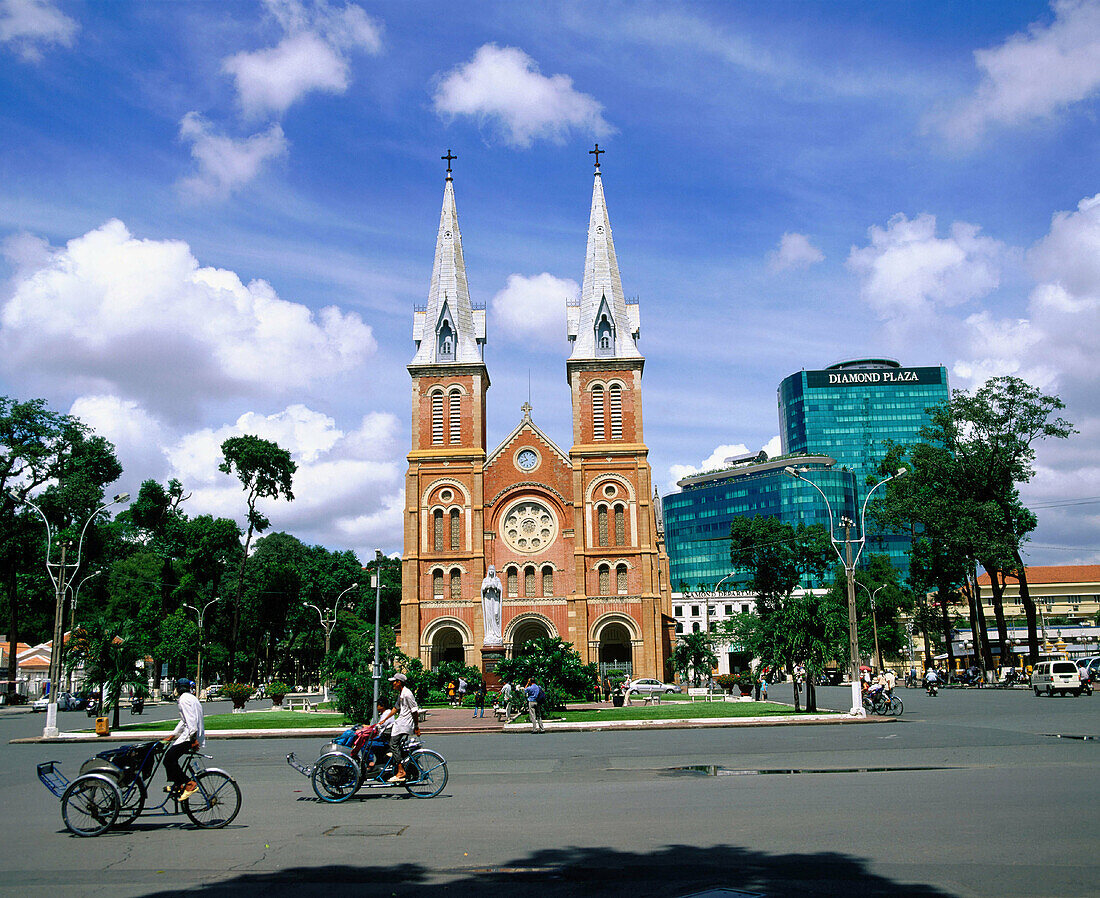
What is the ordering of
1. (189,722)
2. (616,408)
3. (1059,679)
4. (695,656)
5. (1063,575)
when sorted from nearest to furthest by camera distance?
(189,722) → (1059,679) → (695,656) → (616,408) → (1063,575)

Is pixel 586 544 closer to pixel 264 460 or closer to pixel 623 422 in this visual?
pixel 623 422

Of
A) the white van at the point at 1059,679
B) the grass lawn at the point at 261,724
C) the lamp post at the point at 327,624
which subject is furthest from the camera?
the lamp post at the point at 327,624

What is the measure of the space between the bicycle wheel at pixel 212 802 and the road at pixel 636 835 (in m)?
0.18

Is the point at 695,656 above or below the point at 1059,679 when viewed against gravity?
above

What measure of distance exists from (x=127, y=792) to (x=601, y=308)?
52705 mm

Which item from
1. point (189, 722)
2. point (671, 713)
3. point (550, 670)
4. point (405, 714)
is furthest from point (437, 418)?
point (189, 722)

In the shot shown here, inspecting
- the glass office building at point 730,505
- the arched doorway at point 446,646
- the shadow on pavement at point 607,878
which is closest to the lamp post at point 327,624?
the arched doorway at point 446,646

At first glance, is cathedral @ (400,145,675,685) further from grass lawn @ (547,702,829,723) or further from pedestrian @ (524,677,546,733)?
pedestrian @ (524,677,546,733)

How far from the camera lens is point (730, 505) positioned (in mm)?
128000

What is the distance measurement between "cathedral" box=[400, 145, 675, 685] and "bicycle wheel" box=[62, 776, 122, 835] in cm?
4376

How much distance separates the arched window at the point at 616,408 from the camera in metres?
57.8

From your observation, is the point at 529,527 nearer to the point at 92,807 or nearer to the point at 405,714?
the point at 405,714

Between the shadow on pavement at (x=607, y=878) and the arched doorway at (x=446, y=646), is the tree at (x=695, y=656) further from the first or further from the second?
the shadow on pavement at (x=607, y=878)

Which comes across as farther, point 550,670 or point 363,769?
point 550,670
